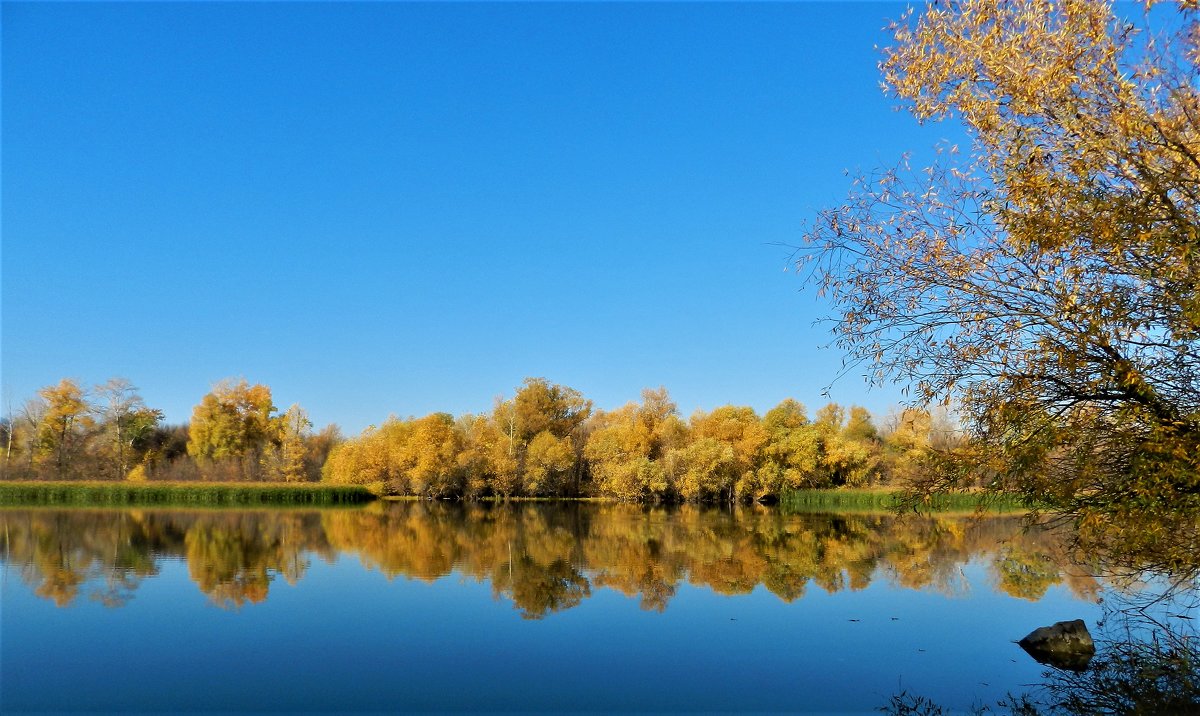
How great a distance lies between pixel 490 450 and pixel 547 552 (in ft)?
118

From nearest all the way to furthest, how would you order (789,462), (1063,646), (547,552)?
1. (1063,646)
2. (547,552)
3. (789,462)

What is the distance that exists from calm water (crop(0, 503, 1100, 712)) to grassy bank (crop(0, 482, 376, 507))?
784 inches

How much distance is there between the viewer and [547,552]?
850 inches

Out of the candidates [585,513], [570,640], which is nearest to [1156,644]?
[570,640]

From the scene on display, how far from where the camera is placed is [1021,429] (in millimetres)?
6812

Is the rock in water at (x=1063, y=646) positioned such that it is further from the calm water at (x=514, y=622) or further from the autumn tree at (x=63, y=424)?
the autumn tree at (x=63, y=424)

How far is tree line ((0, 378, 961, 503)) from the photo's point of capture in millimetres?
52125

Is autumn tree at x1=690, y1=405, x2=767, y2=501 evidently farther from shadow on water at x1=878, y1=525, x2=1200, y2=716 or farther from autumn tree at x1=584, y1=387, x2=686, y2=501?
shadow on water at x1=878, y1=525, x2=1200, y2=716

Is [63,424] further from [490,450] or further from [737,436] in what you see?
[737,436]

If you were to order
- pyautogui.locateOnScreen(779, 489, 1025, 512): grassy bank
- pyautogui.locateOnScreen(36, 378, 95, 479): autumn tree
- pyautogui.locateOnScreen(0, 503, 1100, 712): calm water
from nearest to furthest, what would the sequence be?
pyautogui.locateOnScreen(0, 503, 1100, 712): calm water → pyautogui.locateOnScreen(779, 489, 1025, 512): grassy bank → pyautogui.locateOnScreen(36, 378, 95, 479): autumn tree

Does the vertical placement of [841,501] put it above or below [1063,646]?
below

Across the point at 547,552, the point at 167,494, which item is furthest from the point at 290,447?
the point at 547,552

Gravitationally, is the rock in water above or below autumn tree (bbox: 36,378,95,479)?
below

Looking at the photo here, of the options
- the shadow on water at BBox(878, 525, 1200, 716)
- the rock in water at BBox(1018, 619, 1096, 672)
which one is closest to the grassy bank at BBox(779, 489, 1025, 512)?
the shadow on water at BBox(878, 525, 1200, 716)
